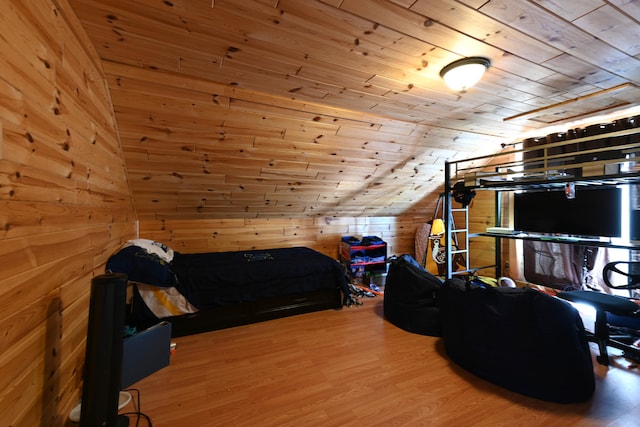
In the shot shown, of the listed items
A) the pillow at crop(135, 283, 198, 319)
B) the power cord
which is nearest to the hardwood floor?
the power cord

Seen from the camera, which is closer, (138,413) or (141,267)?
(138,413)

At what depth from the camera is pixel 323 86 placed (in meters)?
2.16

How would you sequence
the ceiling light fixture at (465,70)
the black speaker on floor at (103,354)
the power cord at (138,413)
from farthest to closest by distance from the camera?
the ceiling light fixture at (465,70) → the power cord at (138,413) → the black speaker on floor at (103,354)

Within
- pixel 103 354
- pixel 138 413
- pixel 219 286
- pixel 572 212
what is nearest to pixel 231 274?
pixel 219 286

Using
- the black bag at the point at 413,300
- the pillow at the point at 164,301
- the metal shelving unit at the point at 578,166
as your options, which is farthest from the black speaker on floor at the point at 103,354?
the metal shelving unit at the point at 578,166

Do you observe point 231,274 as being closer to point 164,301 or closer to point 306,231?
point 164,301

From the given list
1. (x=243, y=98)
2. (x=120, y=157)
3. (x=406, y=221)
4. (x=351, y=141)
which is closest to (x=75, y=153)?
(x=120, y=157)

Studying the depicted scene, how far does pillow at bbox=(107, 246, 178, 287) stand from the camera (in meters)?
2.16

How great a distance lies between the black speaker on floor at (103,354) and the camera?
1.22 m

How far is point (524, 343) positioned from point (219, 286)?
2520mm

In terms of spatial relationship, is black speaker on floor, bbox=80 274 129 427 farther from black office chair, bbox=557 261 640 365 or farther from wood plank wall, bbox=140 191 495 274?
black office chair, bbox=557 261 640 365

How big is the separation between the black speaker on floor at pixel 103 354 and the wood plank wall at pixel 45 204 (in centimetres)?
17

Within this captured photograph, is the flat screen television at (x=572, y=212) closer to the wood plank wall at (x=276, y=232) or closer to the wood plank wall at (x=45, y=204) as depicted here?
the wood plank wall at (x=276, y=232)

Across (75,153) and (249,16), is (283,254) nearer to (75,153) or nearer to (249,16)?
(75,153)
